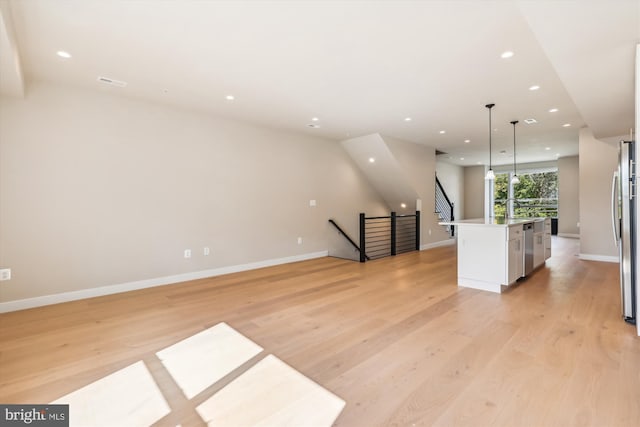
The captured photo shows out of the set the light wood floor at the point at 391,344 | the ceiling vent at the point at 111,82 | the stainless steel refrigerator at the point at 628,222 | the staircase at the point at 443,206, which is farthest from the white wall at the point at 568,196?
the ceiling vent at the point at 111,82

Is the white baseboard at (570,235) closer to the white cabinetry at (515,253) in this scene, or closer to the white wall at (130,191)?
the white cabinetry at (515,253)

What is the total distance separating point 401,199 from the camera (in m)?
7.88

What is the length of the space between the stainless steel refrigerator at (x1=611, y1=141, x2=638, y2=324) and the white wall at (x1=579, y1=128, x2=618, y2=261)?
150 inches

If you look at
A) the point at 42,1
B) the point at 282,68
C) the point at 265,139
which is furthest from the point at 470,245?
the point at 42,1

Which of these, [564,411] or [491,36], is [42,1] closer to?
[491,36]

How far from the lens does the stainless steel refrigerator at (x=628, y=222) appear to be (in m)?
2.76

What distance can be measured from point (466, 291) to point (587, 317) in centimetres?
120

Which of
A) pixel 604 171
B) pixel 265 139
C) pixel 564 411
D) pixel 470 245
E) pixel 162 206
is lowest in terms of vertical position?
pixel 564 411

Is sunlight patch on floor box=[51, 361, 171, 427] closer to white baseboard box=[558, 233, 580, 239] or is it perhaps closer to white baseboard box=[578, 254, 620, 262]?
white baseboard box=[578, 254, 620, 262]

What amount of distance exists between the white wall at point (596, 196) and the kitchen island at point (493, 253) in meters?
2.59

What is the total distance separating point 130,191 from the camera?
4090 mm

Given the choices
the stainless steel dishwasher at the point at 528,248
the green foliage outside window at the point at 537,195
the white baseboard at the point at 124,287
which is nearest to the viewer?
the white baseboard at the point at 124,287

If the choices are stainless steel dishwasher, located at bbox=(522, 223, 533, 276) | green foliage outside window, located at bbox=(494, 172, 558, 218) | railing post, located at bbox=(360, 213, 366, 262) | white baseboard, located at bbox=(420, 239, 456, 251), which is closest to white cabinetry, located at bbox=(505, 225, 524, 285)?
stainless steel dishwasher, located at bbox=(522, 223, 533, 276)

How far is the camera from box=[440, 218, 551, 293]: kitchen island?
12.6ft
